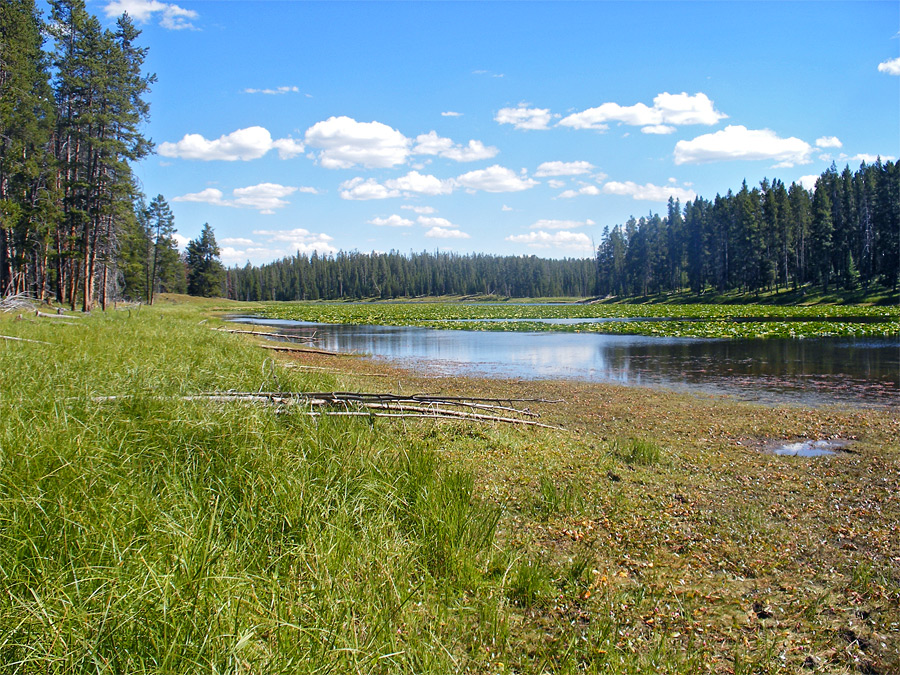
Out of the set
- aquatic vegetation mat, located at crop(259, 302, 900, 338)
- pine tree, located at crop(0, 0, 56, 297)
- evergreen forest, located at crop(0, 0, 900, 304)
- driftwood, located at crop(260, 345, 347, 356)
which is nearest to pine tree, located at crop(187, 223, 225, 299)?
evergreen forest, located at crop(0, 0, 900, 304)

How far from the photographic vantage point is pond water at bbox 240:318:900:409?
50.3ft

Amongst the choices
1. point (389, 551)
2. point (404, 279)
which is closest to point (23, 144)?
point (389, 551)

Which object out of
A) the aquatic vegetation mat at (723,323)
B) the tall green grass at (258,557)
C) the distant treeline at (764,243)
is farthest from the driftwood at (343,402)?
the distant treeline at (764,243)

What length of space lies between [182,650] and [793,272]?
87066 mm

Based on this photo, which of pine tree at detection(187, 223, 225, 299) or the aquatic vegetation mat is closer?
the aquatic vegetation mat

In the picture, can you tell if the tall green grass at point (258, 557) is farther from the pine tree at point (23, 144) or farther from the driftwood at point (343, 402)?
the pine tree at point (23, 144)

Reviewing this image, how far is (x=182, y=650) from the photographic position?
2.73 m

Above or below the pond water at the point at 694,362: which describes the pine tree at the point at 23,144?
above

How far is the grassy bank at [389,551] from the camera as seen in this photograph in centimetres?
298

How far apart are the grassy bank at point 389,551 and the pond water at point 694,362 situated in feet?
27.1

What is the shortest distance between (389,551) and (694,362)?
20.4 metres

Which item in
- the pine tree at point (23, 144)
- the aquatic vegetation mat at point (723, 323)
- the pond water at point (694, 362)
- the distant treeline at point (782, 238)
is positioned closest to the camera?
the pond water at point (694, 362)

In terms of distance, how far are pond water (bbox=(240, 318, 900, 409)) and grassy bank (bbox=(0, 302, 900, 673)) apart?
8263 mm

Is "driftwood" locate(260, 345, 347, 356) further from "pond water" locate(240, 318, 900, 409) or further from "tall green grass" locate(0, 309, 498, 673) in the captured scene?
"tall green grass" locate(0, 309, 498, 673)
